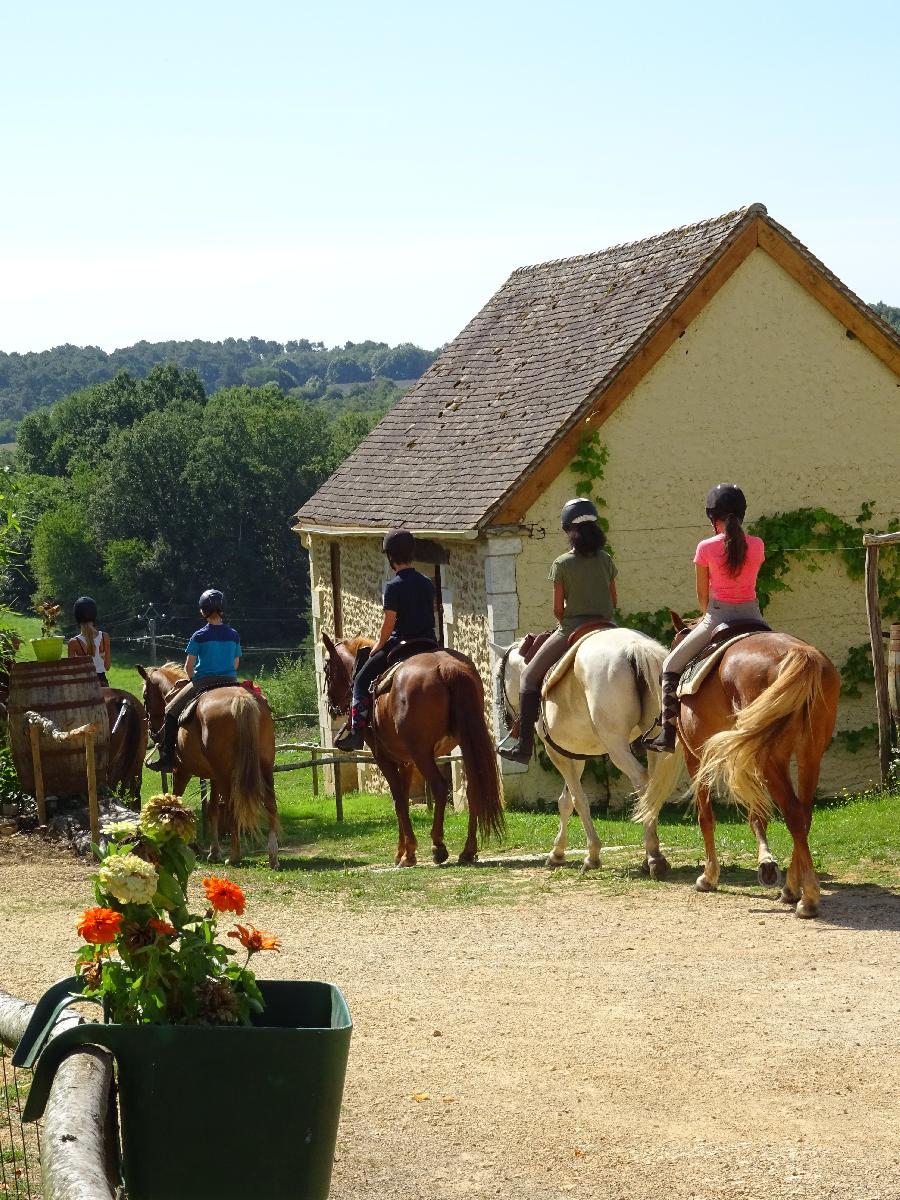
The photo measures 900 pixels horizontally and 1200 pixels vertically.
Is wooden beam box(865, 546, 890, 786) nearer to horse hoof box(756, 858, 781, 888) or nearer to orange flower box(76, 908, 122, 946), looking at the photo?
horse hoof box(756, 858, 781, 888)

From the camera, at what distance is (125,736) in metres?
14.6

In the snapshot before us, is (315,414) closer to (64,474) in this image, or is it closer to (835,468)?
(64,474)

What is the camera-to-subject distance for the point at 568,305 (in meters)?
19.2

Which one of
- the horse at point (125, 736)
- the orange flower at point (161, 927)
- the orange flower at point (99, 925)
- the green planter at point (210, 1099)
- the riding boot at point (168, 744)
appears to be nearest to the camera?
the green planter at point (210, 1099)

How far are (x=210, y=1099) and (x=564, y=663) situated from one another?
24.5 ft

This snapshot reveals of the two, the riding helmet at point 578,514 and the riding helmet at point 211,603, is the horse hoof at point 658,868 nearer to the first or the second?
the riding helmet at point 578,514

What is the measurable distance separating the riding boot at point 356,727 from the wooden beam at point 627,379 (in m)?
3.61

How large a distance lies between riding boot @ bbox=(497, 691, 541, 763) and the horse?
4.27 metres

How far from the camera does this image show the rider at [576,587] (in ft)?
36.5

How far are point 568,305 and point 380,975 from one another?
1266 cm

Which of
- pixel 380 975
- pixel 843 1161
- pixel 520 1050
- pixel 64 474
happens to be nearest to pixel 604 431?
pixel 380 975

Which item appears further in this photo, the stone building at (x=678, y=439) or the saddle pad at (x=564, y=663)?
the stone building at (x=678, y=439)

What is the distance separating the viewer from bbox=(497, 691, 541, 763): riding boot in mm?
11620

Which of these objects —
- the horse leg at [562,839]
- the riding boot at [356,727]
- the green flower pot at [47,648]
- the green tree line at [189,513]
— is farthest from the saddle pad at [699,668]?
the green tree line at [189,513]
